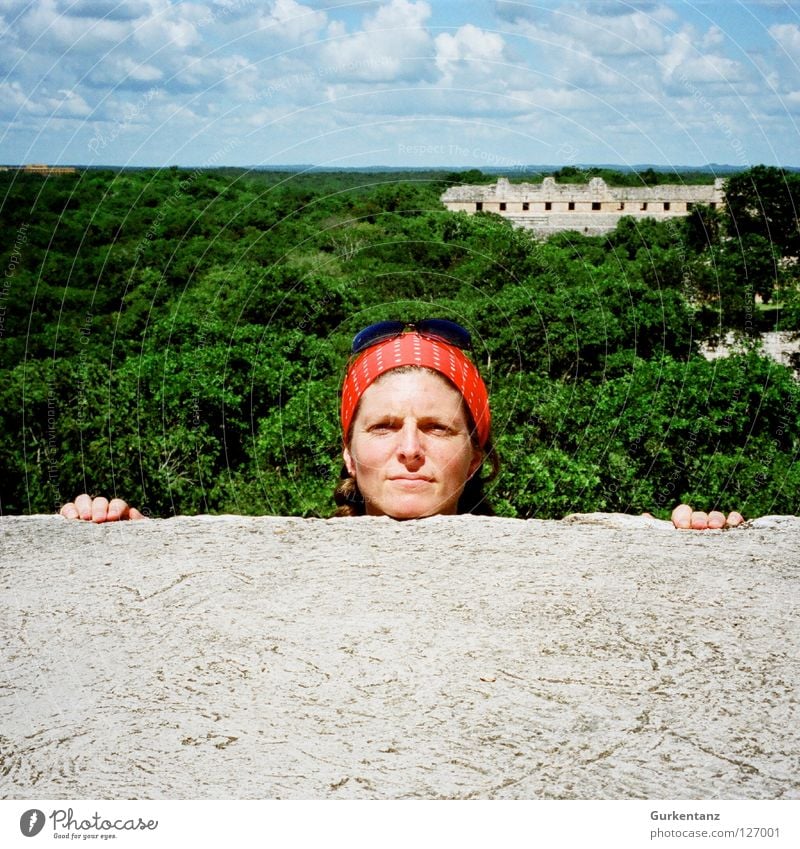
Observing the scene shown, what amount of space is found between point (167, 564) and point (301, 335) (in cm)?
693

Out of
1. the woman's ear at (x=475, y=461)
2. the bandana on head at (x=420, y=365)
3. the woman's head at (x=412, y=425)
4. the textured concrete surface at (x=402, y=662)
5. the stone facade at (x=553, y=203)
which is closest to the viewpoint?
the textured concrete surface at (x=402, y=662)

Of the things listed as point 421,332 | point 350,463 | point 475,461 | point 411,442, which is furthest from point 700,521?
point 350,463

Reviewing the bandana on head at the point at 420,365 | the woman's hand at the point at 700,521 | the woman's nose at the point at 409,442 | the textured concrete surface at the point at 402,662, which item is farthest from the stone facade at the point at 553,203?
the textured concrete surface at the point at 402,662

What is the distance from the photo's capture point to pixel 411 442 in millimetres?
6469

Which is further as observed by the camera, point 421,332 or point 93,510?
point 93,510

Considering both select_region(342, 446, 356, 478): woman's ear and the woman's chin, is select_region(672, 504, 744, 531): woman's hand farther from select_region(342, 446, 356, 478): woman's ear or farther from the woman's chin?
select_region(342, 446, 356, 478): woman's ear

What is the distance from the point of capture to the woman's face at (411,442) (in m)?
6.55

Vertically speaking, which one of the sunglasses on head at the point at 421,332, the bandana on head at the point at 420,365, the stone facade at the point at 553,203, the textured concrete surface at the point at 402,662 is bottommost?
the textured concrete surface at the point at 402,662

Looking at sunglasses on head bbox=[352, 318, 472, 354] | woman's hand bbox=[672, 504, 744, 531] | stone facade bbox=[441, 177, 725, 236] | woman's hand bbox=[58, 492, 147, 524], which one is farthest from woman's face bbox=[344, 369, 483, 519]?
stone facade bbox=[441, 177, 725, 236]

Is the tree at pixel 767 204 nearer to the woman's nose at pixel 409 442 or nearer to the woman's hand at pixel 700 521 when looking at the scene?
the woman's hand at pixel 700 521

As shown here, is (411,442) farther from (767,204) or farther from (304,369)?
(767,204)

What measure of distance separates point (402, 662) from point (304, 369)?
769 centimetres

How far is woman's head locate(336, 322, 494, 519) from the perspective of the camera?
21.5 ft

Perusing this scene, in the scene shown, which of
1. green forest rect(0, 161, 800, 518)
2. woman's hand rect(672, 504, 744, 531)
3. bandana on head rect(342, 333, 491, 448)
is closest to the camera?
bandana on head rect(342, 333, 491, 448)
